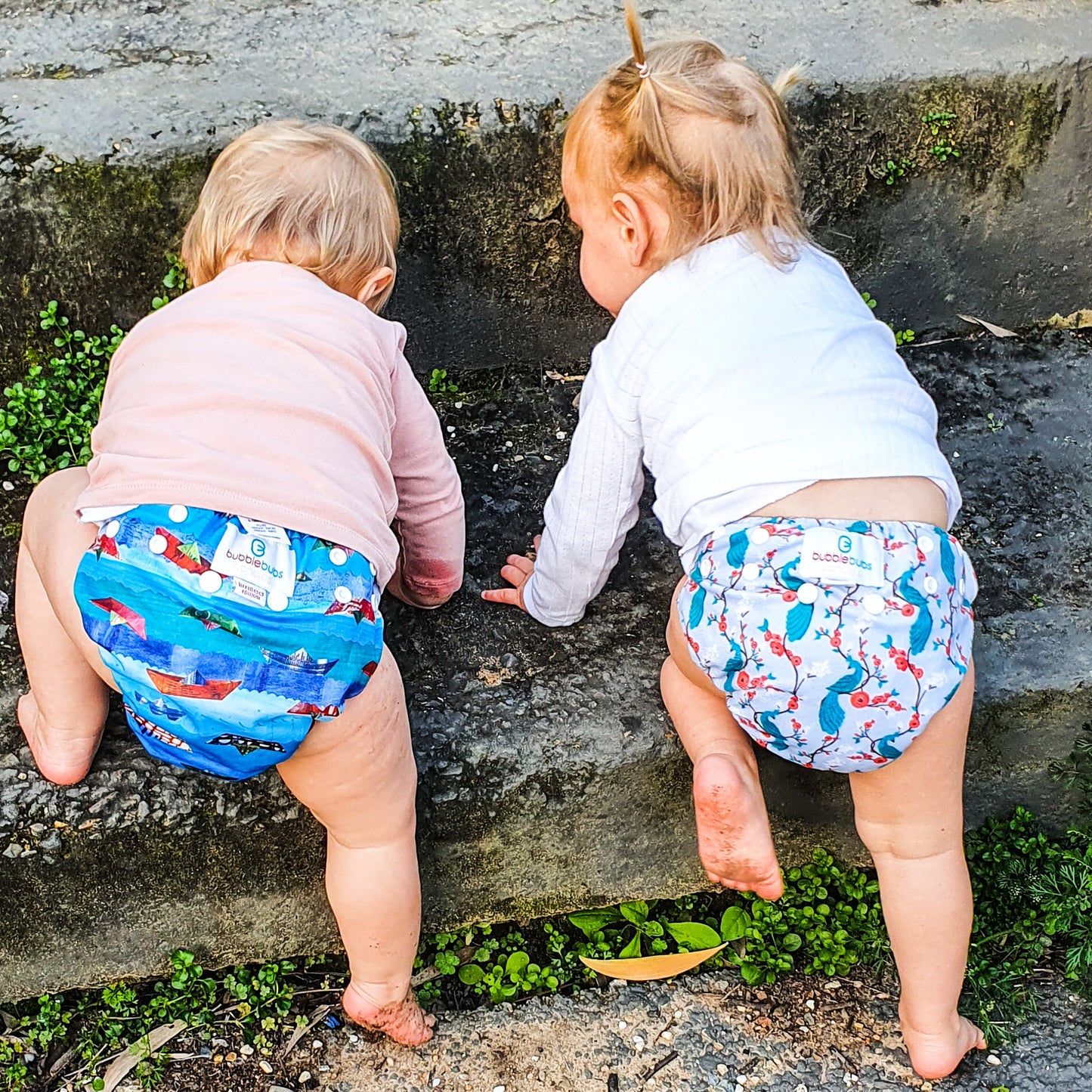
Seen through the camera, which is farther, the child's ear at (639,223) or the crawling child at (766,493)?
the child's ear at (639,223)

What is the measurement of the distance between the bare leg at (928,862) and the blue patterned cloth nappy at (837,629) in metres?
0.10

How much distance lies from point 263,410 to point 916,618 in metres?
1.05

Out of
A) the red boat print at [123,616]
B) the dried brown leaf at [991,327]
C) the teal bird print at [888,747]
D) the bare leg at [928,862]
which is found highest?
the red boat print at [123,616]

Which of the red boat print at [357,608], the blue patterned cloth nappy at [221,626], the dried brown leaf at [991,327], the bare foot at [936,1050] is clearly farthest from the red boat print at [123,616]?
the dried brown leaf at [991,327]

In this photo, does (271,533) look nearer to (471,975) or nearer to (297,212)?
(297,212)

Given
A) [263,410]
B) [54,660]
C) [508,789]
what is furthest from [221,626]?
[508,789]

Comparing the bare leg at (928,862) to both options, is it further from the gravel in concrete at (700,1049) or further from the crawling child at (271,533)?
the crawling child at (271,533)

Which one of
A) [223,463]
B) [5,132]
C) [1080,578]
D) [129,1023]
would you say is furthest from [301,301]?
[1080,578]

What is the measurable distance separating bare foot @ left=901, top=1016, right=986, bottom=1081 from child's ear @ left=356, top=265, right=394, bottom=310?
5.43 feet

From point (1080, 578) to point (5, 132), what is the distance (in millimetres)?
2356

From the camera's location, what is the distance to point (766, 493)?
1.87 m

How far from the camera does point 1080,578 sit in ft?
7.93

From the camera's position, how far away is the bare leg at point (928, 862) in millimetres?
Answer: 1959

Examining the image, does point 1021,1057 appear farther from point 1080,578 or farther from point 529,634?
point 529,634
